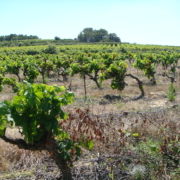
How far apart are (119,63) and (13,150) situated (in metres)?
8.19

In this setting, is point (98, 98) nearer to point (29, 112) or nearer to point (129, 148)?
point (129, 148)

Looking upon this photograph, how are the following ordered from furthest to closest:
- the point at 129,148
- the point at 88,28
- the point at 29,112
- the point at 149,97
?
the point at 88,28 → the point at 149,97 → the point at 129,148 → the point at 29,112

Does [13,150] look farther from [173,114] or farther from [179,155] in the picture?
[173,114]

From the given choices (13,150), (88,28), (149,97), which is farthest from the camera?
(88,28)

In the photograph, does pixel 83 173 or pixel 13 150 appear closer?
pixel 83 173

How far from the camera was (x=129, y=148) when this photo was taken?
4.04 metres

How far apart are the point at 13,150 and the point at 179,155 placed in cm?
332

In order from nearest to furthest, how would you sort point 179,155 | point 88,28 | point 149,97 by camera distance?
point 179,155
point 149,97
point 88,28

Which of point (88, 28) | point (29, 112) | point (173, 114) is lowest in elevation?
point (173, 114)

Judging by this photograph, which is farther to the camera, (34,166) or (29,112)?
(34,166)

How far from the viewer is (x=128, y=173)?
3.58 m

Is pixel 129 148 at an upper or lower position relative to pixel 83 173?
upper

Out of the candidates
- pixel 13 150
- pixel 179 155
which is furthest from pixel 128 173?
pixel 13 150

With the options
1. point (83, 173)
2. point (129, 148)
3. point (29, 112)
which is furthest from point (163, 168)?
point (29, 112)
